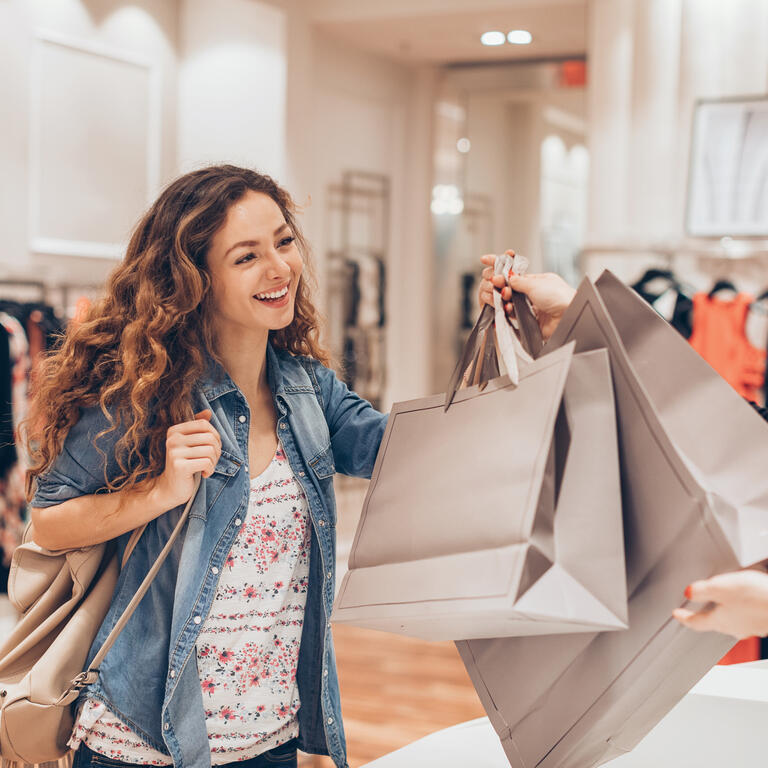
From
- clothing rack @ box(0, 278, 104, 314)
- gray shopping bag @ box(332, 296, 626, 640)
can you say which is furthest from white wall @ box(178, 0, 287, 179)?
gray shopping bag @ box(332, 296, 626, 640)

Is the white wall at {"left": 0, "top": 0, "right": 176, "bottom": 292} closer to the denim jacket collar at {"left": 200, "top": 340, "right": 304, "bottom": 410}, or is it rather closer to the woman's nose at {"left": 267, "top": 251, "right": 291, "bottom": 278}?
the denim jacket collar at {"left": 200, "top": 340, "right": 304, "bottom": 410}

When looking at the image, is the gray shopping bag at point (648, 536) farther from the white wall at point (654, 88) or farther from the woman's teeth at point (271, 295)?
the white wall at point (654, 88)

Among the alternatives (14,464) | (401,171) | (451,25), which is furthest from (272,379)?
(401,171)

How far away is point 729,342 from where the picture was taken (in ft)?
11.6

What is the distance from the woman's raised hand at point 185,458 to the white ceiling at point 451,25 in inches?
171

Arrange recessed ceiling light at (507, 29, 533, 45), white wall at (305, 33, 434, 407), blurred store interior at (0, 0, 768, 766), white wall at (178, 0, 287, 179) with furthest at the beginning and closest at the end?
1. white wall at (305, 33, 434, 407)
2. recessed ceiling light at (507, 29, 533, 45)
3. white wall at (178, 0, 287, 179)
4. blurred store interior at (0, 0, 768, 766)

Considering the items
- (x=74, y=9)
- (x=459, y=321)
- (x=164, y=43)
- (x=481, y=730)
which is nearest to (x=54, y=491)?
(x=481, y=730)

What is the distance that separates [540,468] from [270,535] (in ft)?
1.92

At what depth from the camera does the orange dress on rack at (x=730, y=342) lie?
11.4 ft

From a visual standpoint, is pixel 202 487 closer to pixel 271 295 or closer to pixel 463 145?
pixel 271 295

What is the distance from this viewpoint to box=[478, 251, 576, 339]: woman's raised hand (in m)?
1.17

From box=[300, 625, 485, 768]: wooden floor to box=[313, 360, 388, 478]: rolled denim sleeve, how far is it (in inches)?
67.1

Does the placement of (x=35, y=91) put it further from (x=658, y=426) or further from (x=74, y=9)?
(x=658, y=426)

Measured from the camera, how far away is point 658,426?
3.00 feet
